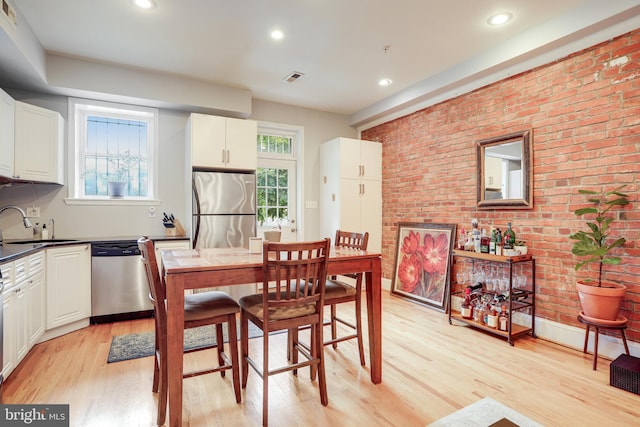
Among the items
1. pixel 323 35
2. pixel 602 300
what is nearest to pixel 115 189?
pixel 323 35

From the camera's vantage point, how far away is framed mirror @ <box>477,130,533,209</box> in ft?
10.6

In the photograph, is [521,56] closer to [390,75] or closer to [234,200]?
[390,75]

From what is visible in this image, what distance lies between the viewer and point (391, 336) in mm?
3201

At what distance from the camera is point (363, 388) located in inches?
88.6

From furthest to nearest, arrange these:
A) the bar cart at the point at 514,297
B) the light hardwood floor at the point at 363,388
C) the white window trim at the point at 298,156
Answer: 1. the white window trim at the point at 298,156
2. the bar cart at the point at 514,297
3. the light hardwood floor at the point at 363,388

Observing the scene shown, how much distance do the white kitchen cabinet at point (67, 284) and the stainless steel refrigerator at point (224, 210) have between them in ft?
3.70

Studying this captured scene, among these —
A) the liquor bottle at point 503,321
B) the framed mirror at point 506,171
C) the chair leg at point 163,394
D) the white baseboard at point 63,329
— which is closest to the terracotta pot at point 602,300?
the liquor bottle at point 503,321

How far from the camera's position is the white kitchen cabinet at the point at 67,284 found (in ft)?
10.1

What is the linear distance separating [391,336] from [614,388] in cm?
164

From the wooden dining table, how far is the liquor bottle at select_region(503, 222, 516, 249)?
67.1 inches

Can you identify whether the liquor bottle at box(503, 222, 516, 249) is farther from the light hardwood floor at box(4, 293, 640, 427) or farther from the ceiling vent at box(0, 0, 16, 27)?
the ceiling vent at box(0, 0, 16, 27)

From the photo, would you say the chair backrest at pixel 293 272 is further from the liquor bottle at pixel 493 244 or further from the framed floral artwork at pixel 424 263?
the framed floral artwork at pixel 424 263

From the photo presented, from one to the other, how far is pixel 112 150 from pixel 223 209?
156cm

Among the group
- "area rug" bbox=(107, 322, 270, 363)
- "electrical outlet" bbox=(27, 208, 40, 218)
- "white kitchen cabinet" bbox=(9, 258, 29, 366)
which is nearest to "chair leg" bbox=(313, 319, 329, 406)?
"area rug" bbox=(107, 322, 270, 363)
